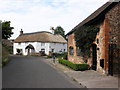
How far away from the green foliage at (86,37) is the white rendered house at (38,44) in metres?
31.9

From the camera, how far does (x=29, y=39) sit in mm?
50656

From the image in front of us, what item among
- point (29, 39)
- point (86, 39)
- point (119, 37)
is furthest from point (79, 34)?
point (29, 39)

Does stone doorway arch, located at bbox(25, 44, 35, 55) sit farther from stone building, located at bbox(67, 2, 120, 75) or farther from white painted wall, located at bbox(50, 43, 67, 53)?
stone building, located at bbox(67, 2, 120, 75)

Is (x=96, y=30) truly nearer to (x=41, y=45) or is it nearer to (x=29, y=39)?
(x=41, y=45)

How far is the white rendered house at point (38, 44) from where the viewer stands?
157 ft

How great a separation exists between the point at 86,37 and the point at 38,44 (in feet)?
112

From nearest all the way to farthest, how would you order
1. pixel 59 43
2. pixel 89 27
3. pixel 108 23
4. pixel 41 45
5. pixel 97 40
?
pixel 108 23 < pixel 97 40 < pixel 89 27 < pixel 41 45 < pixel 59 43

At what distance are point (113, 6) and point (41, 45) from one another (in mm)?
36748

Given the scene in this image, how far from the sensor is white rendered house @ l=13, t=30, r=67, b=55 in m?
47.9

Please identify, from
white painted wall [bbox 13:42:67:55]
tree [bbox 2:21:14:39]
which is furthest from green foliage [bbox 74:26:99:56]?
white painted wall [bbox 13:42:67:55]

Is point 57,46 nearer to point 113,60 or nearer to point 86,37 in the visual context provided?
point 86,37

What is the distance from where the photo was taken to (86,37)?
A: 50.0 feet

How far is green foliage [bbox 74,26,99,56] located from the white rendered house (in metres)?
31.9

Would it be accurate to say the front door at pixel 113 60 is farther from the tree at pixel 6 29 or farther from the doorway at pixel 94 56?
the tree at pixel 6 29
